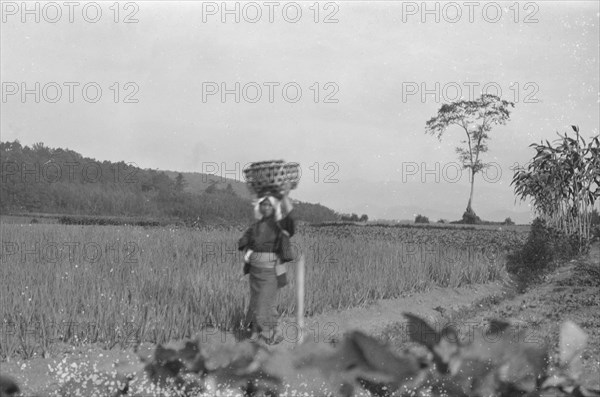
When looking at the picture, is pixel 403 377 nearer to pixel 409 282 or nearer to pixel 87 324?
pixel 87 324

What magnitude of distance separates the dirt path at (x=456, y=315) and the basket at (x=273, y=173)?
1.42 m

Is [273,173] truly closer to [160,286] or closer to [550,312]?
[160,286]

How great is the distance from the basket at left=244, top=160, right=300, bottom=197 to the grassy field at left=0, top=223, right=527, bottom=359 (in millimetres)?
2020

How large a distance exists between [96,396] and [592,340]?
4814 millimetres

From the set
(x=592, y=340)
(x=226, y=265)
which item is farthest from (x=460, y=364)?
(x=226, y=265)

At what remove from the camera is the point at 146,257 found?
8.51 meters

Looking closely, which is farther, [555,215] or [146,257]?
[555,215]

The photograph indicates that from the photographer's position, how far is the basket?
129 inches

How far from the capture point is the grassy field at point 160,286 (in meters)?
4.98

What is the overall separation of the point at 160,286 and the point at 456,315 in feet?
13.4

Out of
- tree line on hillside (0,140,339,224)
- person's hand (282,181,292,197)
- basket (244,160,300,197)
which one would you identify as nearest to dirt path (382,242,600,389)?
person's hand (282,181,292,197)

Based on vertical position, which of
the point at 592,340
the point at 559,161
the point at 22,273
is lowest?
the point at 592,340

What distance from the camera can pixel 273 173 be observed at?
3.32 metres

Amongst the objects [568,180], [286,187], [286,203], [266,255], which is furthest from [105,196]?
[286,187]
